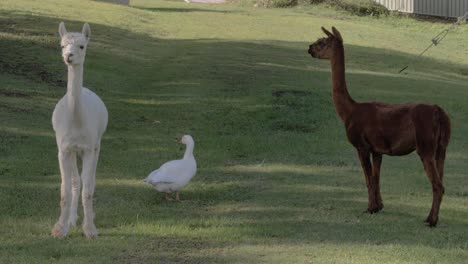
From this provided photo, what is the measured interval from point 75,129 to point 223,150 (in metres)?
5.70

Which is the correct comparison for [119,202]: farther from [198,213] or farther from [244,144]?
[244,144]

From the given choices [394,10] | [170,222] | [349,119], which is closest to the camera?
[170,222]

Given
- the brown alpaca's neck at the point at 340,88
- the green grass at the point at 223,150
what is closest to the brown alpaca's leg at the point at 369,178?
the green grass at the point at 223,150

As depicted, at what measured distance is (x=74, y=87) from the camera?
8453mm

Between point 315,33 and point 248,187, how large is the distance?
21.4 meters

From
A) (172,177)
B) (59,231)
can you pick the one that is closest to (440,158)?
(172,177)

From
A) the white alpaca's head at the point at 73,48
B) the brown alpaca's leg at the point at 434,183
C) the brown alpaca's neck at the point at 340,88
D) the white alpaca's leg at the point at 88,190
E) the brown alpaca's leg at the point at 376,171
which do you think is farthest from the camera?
the brown alpaca's neck at the point at 340,88

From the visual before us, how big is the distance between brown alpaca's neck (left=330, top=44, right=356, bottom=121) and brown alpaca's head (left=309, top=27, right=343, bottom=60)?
0.14ft

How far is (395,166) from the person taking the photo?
43.9 ft

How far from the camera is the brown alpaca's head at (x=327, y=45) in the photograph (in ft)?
34.1

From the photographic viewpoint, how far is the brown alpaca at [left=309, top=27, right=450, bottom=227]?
9391 millimetres

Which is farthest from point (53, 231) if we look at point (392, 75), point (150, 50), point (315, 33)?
point (315, 33)

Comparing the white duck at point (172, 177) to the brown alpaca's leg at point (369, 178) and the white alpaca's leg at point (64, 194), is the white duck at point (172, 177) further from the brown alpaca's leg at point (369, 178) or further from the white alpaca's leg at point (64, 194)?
the brown alpaca's leg at point (369, 178)

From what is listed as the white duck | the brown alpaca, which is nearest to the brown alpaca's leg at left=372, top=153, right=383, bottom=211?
the brown alpaca
